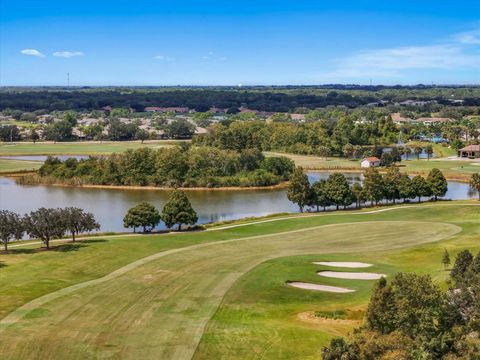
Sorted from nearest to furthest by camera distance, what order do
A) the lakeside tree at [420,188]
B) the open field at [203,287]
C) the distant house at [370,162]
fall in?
the open field at [203,287] → the lakeside tree at [420,188] → the distant house at [370,162]

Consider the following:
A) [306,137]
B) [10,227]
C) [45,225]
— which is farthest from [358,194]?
[306,137]

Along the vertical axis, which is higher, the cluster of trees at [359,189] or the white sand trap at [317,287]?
the cluster of trees at [359,189]

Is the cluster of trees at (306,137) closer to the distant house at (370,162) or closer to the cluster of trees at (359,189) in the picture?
the distant house at (370,162)

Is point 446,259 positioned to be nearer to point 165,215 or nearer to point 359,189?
point 165,215

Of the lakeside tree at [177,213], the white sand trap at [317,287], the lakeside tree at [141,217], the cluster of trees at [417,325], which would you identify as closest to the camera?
the cluster of trees at [417,325]

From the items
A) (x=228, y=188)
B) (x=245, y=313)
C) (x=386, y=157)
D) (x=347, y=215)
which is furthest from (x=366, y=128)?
(x=245, y=313)

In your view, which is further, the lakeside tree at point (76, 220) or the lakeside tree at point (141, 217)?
the lakeside tree at point (141, 217)

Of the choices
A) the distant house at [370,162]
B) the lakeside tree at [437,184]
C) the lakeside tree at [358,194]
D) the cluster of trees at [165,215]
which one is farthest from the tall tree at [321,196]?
the distant house at [370,162]

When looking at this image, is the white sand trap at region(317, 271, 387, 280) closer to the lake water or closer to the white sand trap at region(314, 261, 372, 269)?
the white sand trap at region(314, 261, 372, 269)
